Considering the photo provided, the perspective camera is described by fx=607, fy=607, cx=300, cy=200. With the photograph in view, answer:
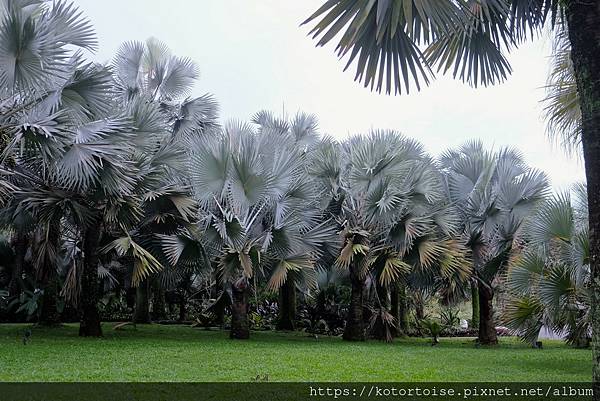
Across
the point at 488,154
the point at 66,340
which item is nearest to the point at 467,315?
the point at 488,154

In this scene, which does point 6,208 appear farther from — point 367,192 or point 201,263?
point 367,192

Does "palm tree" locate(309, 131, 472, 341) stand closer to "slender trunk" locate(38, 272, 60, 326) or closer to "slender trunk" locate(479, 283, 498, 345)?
"slender trunk" locate(479, 283, 498, 345)

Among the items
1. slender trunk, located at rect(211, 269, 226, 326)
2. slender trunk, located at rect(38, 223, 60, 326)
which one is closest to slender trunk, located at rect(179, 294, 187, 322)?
slender trunk, located at rect(211, 269, 226, 326)

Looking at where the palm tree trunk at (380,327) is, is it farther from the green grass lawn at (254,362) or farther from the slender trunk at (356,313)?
the green grass lawn at (254,362)

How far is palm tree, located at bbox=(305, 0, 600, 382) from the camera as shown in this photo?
4031 mm

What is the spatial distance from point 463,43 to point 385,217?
7.44m

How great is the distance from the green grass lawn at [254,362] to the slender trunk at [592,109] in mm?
3378

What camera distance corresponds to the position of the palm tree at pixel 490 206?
13.8 m

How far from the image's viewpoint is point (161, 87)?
19.1 m

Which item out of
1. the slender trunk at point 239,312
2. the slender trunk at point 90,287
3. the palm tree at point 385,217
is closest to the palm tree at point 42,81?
the slender trunk at point 90,287

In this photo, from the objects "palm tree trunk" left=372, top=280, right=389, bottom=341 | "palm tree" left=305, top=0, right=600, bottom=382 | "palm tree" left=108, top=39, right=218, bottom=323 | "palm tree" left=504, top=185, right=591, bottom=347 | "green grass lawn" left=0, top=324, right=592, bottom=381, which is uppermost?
"palm tree" left=108, top=39, right=218, bottom=323

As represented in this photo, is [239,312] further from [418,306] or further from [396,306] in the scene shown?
[418,306]

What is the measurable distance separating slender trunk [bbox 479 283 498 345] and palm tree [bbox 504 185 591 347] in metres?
5.08

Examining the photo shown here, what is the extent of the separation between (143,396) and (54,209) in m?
7.17
